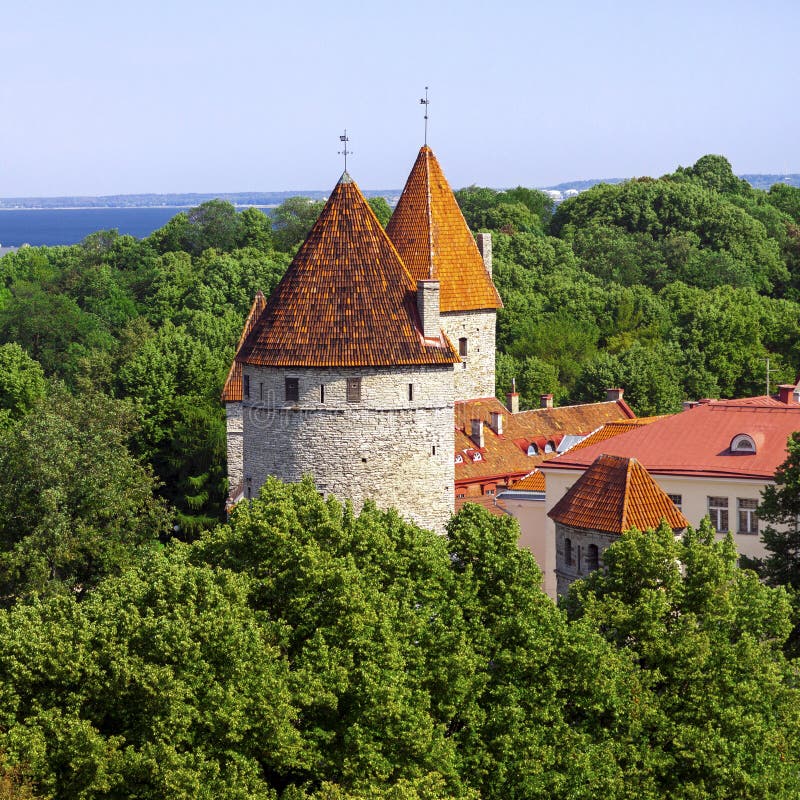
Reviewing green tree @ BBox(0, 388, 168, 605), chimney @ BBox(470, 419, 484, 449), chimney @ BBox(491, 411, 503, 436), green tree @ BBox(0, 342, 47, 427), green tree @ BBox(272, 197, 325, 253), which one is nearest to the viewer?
green tree @ BBox(0, 388, 168, 605)

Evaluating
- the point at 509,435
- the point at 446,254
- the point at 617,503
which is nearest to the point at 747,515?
the point at 617,503

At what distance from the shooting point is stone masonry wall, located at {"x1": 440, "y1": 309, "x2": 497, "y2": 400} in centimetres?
6347

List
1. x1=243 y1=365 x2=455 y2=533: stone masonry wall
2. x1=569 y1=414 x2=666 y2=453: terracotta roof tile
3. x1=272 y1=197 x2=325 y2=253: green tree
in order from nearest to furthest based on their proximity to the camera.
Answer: x1=243 y1=365 x2=455 y2=533: stone masonry wall, x1=569 y1=414 x2=666 y2=453: terracotta roof tile, x1=272 y1=197 x2=325 y2=253: green tree

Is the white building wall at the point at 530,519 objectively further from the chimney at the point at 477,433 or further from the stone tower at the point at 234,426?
the stone tower at the point at 234,426

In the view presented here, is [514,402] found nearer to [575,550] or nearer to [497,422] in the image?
[497,422]

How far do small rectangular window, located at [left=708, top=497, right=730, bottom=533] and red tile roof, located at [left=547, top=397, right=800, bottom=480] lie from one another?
0.83 meters

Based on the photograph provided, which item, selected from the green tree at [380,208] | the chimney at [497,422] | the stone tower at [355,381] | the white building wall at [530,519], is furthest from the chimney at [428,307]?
the green tree at [380,208]

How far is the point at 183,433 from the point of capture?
258 feet

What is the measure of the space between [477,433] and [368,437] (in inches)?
883

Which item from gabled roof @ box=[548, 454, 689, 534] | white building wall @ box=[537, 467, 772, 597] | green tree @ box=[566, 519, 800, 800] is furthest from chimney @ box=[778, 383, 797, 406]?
green tree @ box=[566, 519, 800, 800]

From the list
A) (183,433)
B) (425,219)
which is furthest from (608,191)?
Answer: (425,219)

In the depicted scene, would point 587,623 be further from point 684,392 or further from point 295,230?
point 295,230

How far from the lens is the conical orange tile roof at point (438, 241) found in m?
62.6

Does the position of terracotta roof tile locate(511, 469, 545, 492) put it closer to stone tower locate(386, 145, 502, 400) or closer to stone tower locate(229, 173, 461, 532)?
stone tower locate(386, 145, 502, 400)
